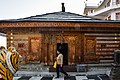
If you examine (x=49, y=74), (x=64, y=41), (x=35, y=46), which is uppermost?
(x=64, y=41)

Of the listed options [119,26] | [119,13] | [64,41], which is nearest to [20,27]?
[64,41]

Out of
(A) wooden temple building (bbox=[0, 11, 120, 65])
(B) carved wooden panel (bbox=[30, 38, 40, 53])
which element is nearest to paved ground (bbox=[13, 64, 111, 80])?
(A) wooden temple building (bbox=[0, 11, 120, 65])

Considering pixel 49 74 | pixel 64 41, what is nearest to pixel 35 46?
pixel 64 41

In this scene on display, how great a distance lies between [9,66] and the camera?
4.14 m

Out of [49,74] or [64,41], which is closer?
[49,74]

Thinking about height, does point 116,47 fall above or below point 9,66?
below

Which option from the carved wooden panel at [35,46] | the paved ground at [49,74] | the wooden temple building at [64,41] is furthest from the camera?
the carved wooden panel at [35,46]

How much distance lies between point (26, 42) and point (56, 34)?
7.42 feet

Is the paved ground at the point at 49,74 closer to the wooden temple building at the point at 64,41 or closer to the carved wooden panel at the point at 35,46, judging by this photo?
the wooden temple building at the point at 64,41

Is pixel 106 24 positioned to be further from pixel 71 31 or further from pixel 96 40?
pixel 71 31

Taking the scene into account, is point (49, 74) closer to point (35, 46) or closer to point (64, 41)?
point (35, 46)

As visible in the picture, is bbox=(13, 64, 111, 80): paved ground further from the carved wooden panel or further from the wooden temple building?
the carved wooden panel

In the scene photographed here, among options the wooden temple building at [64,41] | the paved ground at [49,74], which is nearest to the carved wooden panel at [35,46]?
the wooden temple building at [64,41]

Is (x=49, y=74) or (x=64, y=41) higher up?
(x=64, y=41)
